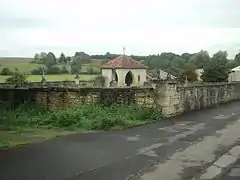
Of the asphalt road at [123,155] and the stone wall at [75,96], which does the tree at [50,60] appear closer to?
the stone wall at [75,96]

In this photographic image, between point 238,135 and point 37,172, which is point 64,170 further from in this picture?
point 238,135

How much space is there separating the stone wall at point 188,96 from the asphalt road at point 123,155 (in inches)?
133

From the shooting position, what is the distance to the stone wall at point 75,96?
17.5 metres

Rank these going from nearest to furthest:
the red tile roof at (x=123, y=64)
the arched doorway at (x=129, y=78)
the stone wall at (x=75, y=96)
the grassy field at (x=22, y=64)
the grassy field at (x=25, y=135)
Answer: the grassy field at (x=25, y=135), the stone wall at (x=75, y=96), the red tile roof at (x=123, y=64), the arched doorway at (x=129, y=78), the grassy field at (x=22, y=64)

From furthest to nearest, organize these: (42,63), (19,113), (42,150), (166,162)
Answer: (42,63)
(19,113)
(42,150)
(166,162)

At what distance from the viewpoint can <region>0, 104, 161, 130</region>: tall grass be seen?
46.4ft

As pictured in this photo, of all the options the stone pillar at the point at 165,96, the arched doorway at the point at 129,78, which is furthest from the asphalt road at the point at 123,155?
the arched doorway at the point at 129,78

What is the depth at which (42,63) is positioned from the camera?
83188 millimetres

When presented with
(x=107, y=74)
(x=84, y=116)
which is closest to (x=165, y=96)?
(x=84, y=116)

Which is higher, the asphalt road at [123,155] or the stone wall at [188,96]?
the stone wall at [188,96]

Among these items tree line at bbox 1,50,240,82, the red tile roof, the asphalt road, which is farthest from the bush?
the asphalt road

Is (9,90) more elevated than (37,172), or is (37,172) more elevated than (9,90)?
(9,90)

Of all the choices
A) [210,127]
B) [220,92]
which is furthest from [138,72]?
[210,127]

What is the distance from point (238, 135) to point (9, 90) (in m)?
10.4
